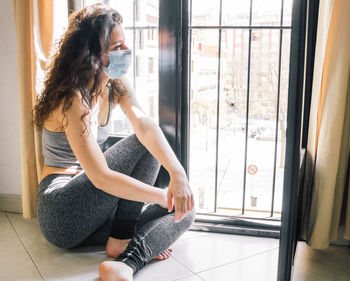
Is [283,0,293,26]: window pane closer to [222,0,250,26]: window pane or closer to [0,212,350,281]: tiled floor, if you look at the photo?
[222,0,250,26]: window pane

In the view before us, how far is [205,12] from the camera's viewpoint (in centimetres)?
179

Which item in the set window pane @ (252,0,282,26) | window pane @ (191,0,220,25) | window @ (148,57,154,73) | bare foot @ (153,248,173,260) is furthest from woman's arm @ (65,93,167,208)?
window pane @ (252,0,282,26)

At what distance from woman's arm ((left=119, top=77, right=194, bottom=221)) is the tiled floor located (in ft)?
0.99

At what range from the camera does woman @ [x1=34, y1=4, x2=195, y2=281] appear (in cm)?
129

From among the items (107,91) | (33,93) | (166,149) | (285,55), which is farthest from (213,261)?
(33,93)

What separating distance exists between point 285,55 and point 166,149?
31.0 inches

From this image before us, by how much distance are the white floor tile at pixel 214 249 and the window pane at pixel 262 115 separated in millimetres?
300

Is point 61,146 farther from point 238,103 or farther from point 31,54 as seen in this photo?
point 238,103

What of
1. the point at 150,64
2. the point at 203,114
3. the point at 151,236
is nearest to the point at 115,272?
the point at 151,236

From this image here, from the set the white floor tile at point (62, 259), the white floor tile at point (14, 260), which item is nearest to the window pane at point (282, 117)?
the white floor tile at point (62, 259)

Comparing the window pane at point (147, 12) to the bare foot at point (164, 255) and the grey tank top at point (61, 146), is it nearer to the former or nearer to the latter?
the grey tank top at point (61, 146)

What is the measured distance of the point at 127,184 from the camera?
128cm

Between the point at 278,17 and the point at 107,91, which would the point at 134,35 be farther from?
the point at 278,17

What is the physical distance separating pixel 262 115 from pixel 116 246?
3.13ft
